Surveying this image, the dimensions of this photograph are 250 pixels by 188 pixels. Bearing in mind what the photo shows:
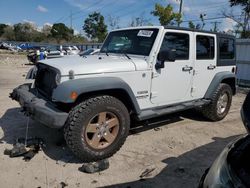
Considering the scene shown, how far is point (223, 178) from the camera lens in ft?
6.01

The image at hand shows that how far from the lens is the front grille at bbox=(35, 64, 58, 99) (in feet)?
15.0

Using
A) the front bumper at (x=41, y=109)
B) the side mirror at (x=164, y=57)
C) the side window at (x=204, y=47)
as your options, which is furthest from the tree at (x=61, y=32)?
the side mirror at (x=164, y=57)

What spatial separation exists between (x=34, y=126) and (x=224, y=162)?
4.54 m

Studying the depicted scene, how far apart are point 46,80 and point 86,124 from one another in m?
1.23

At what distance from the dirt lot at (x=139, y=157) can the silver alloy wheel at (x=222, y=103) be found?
29cm

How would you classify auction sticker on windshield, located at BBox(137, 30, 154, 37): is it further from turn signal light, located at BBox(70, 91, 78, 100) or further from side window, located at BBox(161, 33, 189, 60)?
turn signal light, located at BBox(70, 91, 78, 100)

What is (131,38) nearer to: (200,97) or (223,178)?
(200,97)

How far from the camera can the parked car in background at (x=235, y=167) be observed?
172cm

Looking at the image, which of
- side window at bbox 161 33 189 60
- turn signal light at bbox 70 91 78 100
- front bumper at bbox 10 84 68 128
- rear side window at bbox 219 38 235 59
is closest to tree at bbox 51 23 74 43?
rear side window at bbox 219 38 235 59

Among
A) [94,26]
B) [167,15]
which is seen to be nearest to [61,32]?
[94,26]

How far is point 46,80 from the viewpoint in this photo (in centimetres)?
486

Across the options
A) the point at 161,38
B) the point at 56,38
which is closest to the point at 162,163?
the point at 161,38

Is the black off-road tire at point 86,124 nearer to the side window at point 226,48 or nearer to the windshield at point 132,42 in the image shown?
the windshield at point 132,42

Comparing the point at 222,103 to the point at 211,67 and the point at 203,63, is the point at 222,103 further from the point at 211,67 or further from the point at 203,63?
the point at 203,63
